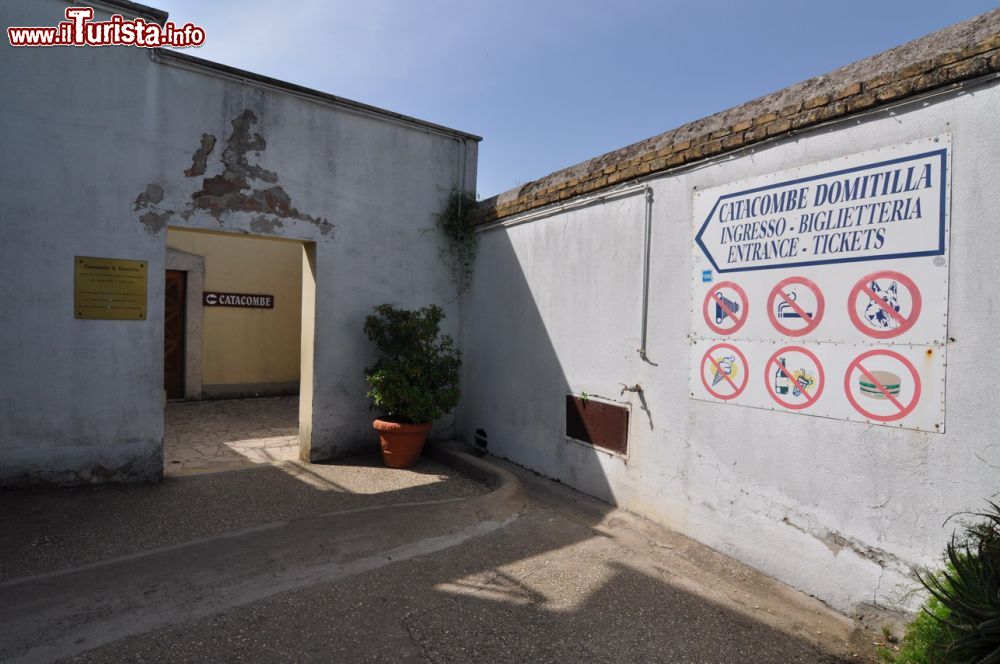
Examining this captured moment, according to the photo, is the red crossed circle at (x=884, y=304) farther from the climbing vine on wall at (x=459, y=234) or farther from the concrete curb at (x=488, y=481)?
the climbing vine on wall at (x=459, y=234)

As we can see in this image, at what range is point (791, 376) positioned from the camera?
12.0 ft

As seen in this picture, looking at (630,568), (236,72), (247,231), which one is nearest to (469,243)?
(247,231)

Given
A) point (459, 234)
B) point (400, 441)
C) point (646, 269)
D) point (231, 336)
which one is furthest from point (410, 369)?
point (231, 336)

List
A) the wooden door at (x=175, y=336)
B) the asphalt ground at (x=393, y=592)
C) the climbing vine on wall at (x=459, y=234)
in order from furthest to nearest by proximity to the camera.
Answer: the wooden door at (x=175, y=336) < the climbing vine on wall at (x=459, y=234) < the asphalt ground at (x=393, y=592)

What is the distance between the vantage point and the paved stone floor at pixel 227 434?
248 inches

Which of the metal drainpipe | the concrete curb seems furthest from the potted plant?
the metal drainpipe

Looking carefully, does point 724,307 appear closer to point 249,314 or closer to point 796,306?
point 796,306

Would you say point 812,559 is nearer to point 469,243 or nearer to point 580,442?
point 580,442

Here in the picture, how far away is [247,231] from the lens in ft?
18.8

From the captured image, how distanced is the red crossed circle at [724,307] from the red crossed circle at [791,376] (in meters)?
0.34

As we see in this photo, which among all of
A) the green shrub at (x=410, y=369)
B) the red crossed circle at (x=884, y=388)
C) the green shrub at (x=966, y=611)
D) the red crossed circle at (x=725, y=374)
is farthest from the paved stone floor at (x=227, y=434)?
the green shrub at (x=966, y=611)

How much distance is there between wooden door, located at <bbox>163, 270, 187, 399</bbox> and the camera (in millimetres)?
10102

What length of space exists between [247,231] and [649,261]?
12.8ft

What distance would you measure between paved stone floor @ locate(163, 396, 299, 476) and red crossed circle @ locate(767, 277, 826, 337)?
5.17 metres
